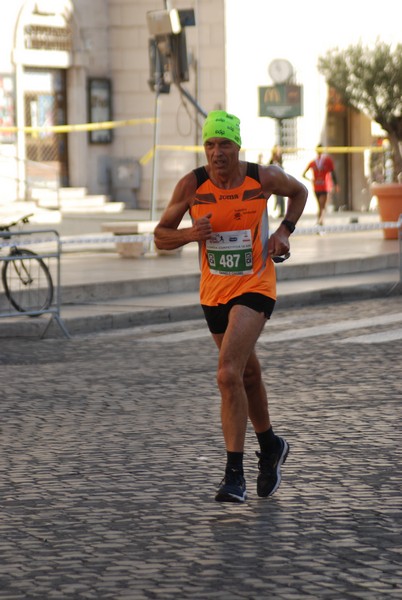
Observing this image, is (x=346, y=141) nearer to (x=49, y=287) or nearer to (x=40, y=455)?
(x=49, y=287)

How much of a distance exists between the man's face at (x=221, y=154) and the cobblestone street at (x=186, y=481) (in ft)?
A: 4.88

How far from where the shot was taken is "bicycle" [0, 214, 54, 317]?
1512 centimetres

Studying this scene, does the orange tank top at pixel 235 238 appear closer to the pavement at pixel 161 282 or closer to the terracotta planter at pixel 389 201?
the pavement at pixel 161 282

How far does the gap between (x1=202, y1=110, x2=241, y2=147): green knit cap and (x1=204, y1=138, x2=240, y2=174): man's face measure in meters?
0.02

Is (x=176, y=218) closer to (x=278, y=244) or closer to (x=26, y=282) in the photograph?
(x=278, y=244)

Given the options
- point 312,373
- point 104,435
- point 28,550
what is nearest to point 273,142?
point 312,373

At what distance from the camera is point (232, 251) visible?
22.9 ft

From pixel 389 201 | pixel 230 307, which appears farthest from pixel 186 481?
pixel 389 201

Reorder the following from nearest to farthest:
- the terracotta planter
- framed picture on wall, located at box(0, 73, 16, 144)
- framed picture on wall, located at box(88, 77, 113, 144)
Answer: the terracotta planter
framed picture on wall, located at box(0, 73, 16, 144)
framed picture on wall, located at box(88, 77, 113, 144)

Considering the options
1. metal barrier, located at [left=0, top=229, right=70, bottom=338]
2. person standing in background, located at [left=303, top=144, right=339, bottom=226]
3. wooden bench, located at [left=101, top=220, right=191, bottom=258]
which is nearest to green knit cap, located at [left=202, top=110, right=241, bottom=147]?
metal barrier, located at [left=0, top=229, right=70, bottom=338]

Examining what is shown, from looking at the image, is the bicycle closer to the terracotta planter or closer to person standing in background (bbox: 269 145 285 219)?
the terracotta planter

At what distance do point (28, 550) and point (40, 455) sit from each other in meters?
2.13

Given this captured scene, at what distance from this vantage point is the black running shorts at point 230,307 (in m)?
6.99

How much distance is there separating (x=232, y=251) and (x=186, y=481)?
1.15 meters
